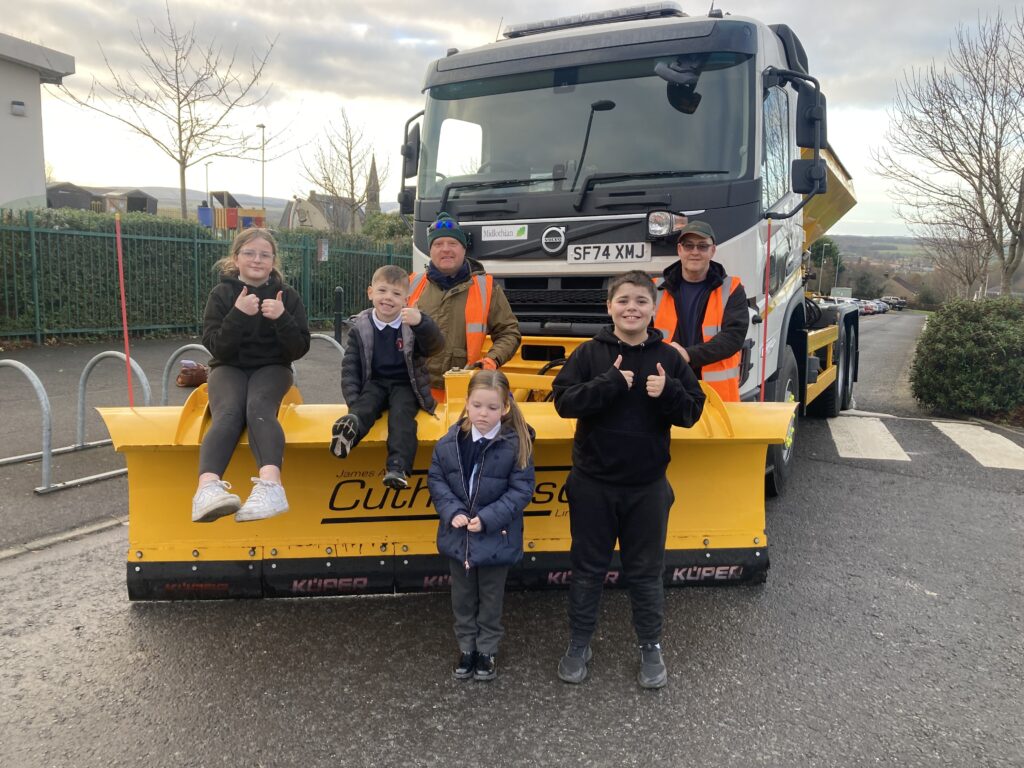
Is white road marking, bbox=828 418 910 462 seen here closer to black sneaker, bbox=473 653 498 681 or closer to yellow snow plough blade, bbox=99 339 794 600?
yellow snow plough blade, bbox=99 339 794 600

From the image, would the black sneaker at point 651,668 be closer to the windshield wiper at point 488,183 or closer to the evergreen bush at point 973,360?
the windshield wiper at point 488,183

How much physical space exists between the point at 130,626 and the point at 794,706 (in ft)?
9.62

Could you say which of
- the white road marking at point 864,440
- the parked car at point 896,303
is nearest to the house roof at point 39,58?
the white road marking at point 864,440

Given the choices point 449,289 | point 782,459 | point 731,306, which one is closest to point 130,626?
point 449,289

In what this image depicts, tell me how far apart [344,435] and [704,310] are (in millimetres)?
1981

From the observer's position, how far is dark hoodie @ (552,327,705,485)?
300 centimetres

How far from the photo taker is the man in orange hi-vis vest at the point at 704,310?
392cm

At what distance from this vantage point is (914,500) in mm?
5895

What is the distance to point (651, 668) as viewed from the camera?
10.2 ft

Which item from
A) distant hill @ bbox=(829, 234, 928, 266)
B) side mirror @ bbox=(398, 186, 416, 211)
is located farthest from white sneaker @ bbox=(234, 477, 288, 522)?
distant hill @ bbox=(829, 234, 928, 266)

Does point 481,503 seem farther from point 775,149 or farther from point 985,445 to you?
point 985,445

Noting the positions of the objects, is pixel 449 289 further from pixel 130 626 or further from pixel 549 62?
pixel 130 626

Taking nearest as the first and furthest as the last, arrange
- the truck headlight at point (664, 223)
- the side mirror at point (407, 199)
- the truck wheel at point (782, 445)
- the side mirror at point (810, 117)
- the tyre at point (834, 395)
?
1. the truck headlight at point (664, 223)
2. the side mirror at point (810, 117)
3. the truck wheel at point (782, 445)
4. the side mirror at point (407, 199)
5. the tyre at point (834, 395)

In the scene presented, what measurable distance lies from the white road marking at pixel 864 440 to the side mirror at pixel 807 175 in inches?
136
